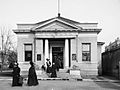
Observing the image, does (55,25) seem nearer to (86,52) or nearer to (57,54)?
(57,54)

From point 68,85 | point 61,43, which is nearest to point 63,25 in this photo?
point 61,43

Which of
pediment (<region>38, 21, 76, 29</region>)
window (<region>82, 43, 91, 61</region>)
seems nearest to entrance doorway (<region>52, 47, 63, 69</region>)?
window (<region>82, 43, 91, 61</region>)

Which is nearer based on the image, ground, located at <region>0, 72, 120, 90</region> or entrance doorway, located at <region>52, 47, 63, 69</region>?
ground, located at <region>0, 72, 120, 90</region>

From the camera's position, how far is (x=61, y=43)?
32.7 m

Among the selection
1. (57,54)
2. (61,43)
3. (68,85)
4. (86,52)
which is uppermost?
(61,43)

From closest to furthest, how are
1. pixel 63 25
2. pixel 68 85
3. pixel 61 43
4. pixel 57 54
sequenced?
pixel 68 85 < pixel 63 25 < pixel 61 43 < pixel 57 54

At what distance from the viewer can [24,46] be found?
3228 cm

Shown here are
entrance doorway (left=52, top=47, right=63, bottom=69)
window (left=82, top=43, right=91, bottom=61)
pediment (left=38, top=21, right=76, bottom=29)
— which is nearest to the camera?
pediment (left=38, top=21, right=76, bottom=29)

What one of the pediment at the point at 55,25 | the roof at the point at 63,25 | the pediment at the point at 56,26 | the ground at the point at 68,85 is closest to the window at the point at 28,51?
Result: the roof at the point at 63,25

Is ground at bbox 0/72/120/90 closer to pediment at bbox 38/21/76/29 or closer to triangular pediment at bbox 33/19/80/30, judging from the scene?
triangular pediment at bbox 33/19/80/30

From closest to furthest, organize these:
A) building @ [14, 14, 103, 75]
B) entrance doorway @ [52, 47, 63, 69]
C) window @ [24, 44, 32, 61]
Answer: building @ [14, 14, 103, 75], window @ [24, 44, 32, 61], entrance doorway @ [52, 47, 63, 69]

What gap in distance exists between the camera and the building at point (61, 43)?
31016mm

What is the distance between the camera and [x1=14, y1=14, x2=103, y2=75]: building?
31.0 m

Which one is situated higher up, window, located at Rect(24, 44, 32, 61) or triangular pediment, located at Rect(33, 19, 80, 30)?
triangular pediment, located at Rect(33, 19, 80, 30)
